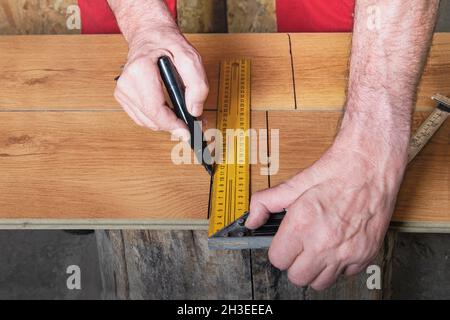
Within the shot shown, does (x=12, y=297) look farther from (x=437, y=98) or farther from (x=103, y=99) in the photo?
(x=437, y=98)

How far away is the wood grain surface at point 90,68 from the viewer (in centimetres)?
165

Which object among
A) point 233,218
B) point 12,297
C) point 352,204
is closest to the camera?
point 352,204

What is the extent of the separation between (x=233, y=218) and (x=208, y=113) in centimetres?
43

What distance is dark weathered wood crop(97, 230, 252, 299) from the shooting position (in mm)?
1522

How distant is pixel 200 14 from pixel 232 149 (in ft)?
3.24

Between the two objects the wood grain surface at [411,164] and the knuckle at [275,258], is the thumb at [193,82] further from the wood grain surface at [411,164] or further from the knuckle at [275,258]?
the knuckle at [275,258]

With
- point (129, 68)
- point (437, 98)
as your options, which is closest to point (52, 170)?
point (129, 68)

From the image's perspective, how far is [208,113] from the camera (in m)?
1.59

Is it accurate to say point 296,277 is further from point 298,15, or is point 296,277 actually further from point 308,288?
point 298,15

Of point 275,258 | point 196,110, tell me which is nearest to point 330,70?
point 196,110

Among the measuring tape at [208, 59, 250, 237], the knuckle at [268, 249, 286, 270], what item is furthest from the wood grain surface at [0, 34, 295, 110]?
the knuckle at [268, 249, 286, 270]

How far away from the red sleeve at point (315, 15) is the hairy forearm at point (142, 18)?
0.69m

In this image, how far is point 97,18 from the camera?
2.17 m

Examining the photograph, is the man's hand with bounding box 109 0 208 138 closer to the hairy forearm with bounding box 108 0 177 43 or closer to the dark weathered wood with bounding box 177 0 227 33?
the hairy forearm with bounding box 108 0 177 43
